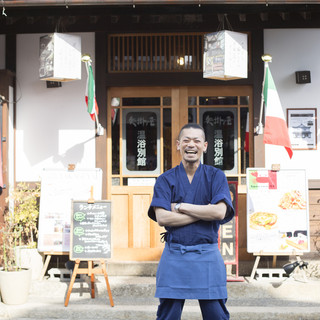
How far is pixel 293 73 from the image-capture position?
752 cm

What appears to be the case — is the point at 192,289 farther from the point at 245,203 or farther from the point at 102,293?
the point at 245,203

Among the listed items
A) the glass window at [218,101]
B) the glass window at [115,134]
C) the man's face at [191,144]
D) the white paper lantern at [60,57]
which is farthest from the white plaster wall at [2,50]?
the man's face at [191,144]

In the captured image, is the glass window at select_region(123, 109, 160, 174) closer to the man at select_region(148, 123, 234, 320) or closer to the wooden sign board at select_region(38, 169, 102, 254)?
the wooden sign board at select_region(38, 169, 102, 254)

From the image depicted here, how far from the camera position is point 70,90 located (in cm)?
764

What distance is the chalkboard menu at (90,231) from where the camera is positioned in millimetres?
6422

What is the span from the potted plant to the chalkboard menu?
656 millimetres

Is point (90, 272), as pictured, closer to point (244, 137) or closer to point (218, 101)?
point (244, 137)

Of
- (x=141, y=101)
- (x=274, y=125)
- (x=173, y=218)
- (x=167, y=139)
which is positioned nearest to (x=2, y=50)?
(x=141, y=101)

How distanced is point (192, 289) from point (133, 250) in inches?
153

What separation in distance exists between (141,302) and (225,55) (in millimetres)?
3184

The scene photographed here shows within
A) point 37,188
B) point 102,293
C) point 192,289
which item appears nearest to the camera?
point 192,289

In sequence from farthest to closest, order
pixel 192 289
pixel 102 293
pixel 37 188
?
1. pixel 37 188
2. pixel 102 293
3. pixel 192 289

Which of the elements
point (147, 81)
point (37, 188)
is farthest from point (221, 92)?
point (37, 188)

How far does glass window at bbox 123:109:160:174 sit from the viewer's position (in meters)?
7.68
